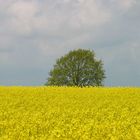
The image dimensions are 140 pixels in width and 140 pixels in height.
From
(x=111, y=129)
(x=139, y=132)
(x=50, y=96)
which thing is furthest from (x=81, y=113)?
(x=50, y=96)

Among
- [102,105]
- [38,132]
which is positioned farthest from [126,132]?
→ [102,105]

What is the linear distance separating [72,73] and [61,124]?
179 ft

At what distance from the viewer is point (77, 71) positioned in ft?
225

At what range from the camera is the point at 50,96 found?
3067cm

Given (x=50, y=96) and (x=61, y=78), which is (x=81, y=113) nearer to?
(x=50, y=96)

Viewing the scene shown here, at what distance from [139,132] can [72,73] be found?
57450mm

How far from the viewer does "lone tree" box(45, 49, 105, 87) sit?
6862 centimetres

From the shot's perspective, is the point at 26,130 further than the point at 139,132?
Yes

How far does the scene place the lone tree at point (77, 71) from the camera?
68.6 metres

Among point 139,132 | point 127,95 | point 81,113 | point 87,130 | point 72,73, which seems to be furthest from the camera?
point 72,73

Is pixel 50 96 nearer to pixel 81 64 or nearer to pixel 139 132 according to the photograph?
pixel 139 132

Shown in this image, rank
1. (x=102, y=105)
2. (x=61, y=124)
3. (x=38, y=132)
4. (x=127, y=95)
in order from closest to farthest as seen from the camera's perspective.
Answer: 1. (x=38, y=132)
2. (x=61, y=124)
3. (x=102, y=105)
4. (x=127, y=95)

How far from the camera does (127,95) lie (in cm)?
3066

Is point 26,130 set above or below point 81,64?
below
